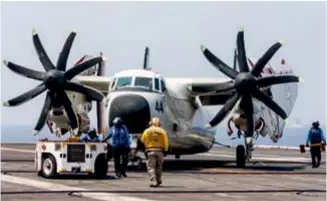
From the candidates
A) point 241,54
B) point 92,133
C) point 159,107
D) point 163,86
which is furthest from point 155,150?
point 92,133

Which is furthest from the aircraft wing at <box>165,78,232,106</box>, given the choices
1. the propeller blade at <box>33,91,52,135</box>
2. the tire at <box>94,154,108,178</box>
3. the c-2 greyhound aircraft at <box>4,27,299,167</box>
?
the tire at <box>94,154,108,178</box>

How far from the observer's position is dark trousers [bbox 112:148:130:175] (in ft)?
89.0

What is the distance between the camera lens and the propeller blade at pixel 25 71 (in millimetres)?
36188

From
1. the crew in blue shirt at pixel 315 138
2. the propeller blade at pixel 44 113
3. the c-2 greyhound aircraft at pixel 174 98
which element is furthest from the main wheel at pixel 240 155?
the propeller blade at pixel 44 113

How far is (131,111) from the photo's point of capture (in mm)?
29641

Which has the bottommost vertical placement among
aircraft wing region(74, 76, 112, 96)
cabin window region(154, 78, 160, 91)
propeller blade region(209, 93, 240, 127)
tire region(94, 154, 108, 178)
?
tire region(94, 154, 108, 178)

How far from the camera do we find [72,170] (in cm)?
2639

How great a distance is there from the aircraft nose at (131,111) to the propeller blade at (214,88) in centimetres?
497

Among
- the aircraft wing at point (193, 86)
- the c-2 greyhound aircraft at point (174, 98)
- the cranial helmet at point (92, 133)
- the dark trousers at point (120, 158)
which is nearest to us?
the dark trousers at point (120, 158)

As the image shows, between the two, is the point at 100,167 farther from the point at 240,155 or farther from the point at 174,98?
the point at 240,155

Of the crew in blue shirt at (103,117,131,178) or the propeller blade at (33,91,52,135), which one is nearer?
the crew in blue shirt at (103,117,131,178)

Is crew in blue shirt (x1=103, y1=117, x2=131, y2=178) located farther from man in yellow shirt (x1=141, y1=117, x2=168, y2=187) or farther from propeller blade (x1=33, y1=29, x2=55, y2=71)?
propeller blade (x1=33, y1=29, x2=55, y2=71)

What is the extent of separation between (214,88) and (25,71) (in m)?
9.01

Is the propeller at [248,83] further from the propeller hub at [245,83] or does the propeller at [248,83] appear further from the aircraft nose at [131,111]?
the aircraft nose at [131,111]
